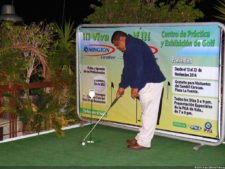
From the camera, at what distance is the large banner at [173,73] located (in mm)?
5992

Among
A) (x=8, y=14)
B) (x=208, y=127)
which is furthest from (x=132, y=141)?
(x=8, y=14)

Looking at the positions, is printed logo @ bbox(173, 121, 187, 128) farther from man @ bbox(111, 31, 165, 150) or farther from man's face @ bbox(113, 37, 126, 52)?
man's face @ bbox(113, 37, 126, 52)

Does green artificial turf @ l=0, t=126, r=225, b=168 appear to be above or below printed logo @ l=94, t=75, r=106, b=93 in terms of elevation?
below

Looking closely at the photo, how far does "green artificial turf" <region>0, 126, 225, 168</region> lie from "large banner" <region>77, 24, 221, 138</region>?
10.7 inches

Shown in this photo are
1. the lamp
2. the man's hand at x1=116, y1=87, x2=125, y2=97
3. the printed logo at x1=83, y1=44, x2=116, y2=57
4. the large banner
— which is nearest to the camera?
the large banner

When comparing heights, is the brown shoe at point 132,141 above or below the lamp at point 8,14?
below

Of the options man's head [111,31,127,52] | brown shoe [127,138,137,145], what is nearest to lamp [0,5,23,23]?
man's head [111,31,127,52]

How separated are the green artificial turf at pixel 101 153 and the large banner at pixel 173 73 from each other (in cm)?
27

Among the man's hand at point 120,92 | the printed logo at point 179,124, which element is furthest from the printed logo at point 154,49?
the printed logo at point 179,124

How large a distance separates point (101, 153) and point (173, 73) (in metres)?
1.49

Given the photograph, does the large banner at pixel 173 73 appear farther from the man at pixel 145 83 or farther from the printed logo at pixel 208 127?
the man at pixel 145 83

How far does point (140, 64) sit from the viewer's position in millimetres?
6031

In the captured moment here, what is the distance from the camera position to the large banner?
5.99 meters

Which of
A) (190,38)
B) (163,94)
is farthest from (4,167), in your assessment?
(190,38)
